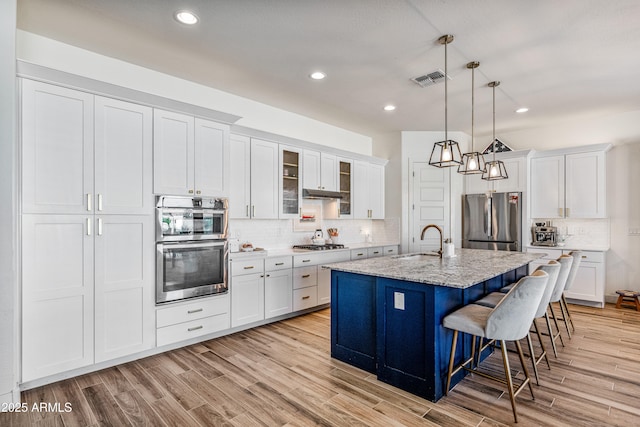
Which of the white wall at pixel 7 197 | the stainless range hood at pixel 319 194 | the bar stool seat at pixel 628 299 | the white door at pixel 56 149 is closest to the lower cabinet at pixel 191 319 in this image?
the white wall at pixel 7 197

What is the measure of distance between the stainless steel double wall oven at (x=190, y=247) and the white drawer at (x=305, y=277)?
3.39 feet

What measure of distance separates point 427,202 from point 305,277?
2.78 metres

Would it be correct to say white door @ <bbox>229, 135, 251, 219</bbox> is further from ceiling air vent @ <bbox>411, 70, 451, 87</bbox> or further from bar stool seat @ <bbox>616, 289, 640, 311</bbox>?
bar stool seat @ <bbox>616, 289, 640, 311</bbox>

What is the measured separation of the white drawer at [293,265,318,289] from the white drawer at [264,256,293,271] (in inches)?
5.8

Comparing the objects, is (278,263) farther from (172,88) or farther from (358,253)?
(172,88)

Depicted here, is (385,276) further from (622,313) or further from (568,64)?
(622,313)

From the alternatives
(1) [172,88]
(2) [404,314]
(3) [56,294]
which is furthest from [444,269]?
(1) [172,88]

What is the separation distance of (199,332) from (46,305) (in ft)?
4.46

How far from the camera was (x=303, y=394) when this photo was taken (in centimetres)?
258

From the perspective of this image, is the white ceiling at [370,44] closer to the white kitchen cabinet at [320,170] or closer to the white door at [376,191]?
the white kitchen cabinet at [320,170]

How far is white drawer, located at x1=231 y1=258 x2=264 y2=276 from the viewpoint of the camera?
390 centimetres

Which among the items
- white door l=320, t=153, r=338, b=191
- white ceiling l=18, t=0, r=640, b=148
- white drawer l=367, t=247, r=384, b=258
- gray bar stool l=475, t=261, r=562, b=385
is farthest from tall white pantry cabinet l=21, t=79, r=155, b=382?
white drawer l=367, t=247, r=384, b=258

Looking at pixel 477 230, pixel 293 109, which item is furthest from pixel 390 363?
pixel 477 230

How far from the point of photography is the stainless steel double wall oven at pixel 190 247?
131 inches
